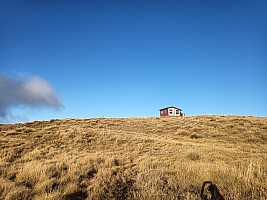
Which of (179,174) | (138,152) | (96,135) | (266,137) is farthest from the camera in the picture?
(266,137)

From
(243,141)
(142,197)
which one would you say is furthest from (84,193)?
(243,141)

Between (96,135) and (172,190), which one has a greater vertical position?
(96,135)

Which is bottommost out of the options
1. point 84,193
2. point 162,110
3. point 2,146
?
point 84,193

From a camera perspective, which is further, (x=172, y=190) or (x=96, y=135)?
(x=96, y=135)

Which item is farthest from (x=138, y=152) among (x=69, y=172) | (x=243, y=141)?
(x=243, y=141)

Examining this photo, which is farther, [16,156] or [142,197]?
[16,156]

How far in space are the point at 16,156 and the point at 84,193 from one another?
744 centimetres

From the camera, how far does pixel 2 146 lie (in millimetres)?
13484

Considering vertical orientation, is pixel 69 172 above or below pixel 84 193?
above

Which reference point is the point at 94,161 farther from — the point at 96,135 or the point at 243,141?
the point at 243,141

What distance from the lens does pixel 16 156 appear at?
11.4 meters

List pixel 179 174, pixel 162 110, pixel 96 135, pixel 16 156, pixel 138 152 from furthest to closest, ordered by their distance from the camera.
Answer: pixel 162 110 → pixel 96 135 → pixel 138 152 → pixel 16 156 → pixel 179 174

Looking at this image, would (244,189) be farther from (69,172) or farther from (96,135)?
(96,135)

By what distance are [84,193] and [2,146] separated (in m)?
10.4
